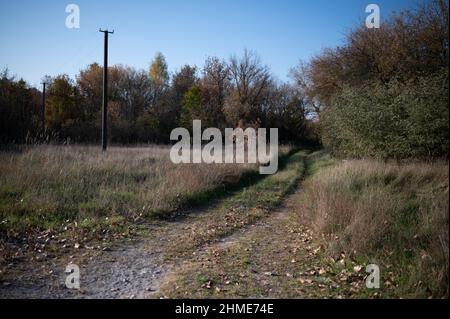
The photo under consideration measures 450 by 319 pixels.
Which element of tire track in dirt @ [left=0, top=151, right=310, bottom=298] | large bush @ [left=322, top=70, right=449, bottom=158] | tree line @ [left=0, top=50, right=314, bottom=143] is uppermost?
tree line @ [left=0, top=50, right=314, bottom=143]

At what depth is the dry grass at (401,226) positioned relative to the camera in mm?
4406

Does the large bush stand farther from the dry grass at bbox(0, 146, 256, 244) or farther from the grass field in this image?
the dry grass at bbox(0, 146, 256, 244)

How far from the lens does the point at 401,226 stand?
5.91 m

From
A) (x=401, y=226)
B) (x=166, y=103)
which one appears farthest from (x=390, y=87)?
(x=166, y=103)

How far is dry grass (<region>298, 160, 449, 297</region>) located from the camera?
4.41 meters

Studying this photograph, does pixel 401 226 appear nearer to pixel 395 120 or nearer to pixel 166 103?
pixel 395 120

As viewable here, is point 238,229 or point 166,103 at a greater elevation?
point 166,103

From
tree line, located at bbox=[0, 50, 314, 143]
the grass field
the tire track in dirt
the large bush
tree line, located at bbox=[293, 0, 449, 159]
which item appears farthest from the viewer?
tree line, located at bbox=[0, 50, 314, 143]

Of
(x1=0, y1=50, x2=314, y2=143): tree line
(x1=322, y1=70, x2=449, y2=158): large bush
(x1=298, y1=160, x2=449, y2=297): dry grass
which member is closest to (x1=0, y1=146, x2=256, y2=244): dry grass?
(x1=298, y1=160, x2=449, y2=297): dry grass

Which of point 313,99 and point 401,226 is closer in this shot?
point 401,226

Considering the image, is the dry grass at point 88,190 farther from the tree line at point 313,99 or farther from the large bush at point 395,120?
the large bush at point 395,120

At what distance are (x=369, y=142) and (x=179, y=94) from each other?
37.5 meters

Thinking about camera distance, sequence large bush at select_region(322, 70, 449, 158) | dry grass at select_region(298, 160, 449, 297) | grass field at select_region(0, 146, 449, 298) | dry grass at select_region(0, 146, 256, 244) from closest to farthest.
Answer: dry grass at select_region(298, 160, 449, 297), grass field at select_region(0, 146, 449, 298), dry grass at select_region(0, 146, 256, 244), large bush at select_region(322, 70, 449, 158)

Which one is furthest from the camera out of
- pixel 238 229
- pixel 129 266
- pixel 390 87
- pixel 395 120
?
pixel 390 87
